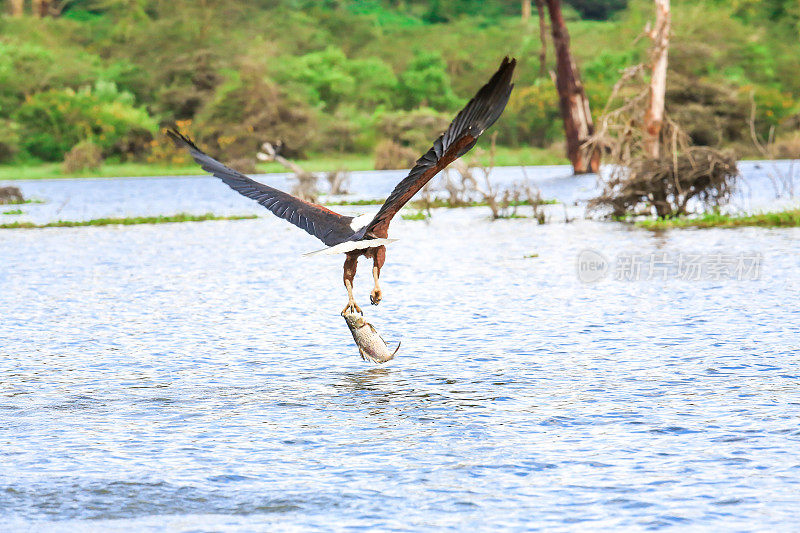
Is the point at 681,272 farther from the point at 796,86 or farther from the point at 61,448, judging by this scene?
the point at 796,86

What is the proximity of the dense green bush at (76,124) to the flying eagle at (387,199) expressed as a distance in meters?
57.5

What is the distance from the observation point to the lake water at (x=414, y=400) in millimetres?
6836

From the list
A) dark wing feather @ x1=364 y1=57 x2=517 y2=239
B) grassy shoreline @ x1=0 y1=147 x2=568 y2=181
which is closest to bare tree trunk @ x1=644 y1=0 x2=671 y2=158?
dark wing feather @ x1=364 y1=57 x2=517 y2=239

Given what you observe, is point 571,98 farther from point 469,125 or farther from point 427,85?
point 469,125

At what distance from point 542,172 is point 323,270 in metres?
40.4

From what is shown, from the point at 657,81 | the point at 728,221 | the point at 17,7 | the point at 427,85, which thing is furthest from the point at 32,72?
the point at 728,221

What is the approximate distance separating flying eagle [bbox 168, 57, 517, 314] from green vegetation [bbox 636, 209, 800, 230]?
16951 millimetres

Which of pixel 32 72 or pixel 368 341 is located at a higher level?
pixel 32 72

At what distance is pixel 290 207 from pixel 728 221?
57.2ft

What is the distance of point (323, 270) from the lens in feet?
68.2

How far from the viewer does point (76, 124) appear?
217ft

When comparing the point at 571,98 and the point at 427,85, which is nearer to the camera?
the point at 571,98

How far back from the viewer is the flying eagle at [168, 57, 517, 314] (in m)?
8.38

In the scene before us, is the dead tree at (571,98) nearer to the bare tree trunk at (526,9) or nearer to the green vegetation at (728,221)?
the green vegetation at (728,221)
